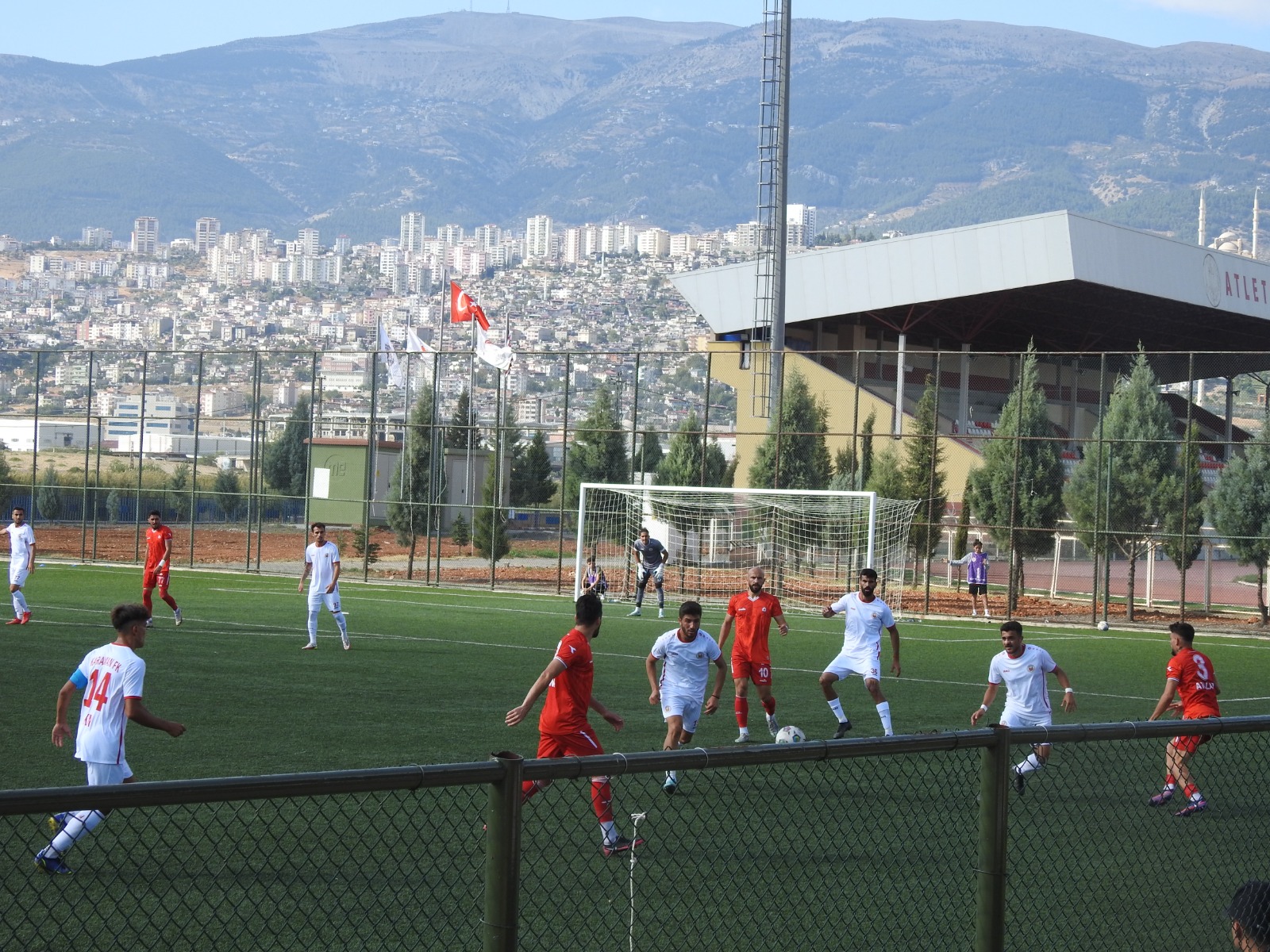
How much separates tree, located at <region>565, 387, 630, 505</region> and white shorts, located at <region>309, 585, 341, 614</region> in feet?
80.3

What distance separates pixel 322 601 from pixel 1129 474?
72.2ft

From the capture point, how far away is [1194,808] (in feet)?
35.9

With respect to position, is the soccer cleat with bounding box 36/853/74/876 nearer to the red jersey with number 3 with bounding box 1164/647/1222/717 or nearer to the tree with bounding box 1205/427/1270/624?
the red jersey with number 3 with bounding box 1164/647/1222/717

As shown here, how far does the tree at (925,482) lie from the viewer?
35.8 m

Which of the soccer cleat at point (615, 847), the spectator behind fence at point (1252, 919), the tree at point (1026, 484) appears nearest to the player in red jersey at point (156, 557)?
the soccer cleat at point (615, 847)

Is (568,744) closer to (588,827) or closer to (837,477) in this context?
(588,827)

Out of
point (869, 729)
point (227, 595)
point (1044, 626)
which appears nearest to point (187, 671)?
point (869, 729)

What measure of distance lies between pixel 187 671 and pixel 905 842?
11127mm

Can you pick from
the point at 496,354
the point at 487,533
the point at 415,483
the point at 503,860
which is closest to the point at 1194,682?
the point at 503,860

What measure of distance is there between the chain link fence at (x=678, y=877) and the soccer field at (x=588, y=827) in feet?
0.11

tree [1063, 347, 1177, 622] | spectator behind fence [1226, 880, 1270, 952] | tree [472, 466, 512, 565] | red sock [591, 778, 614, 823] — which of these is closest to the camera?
spectator behind fence [1226, 880, 1270, 952]

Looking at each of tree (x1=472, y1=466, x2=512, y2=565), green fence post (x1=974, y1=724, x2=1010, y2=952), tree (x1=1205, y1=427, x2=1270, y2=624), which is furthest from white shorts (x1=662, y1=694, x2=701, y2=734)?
tree (x1=472, y1=466, x2=512, y2=565)

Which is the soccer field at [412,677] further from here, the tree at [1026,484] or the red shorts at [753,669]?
the tree at [1026,484]

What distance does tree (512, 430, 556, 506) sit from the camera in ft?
171
